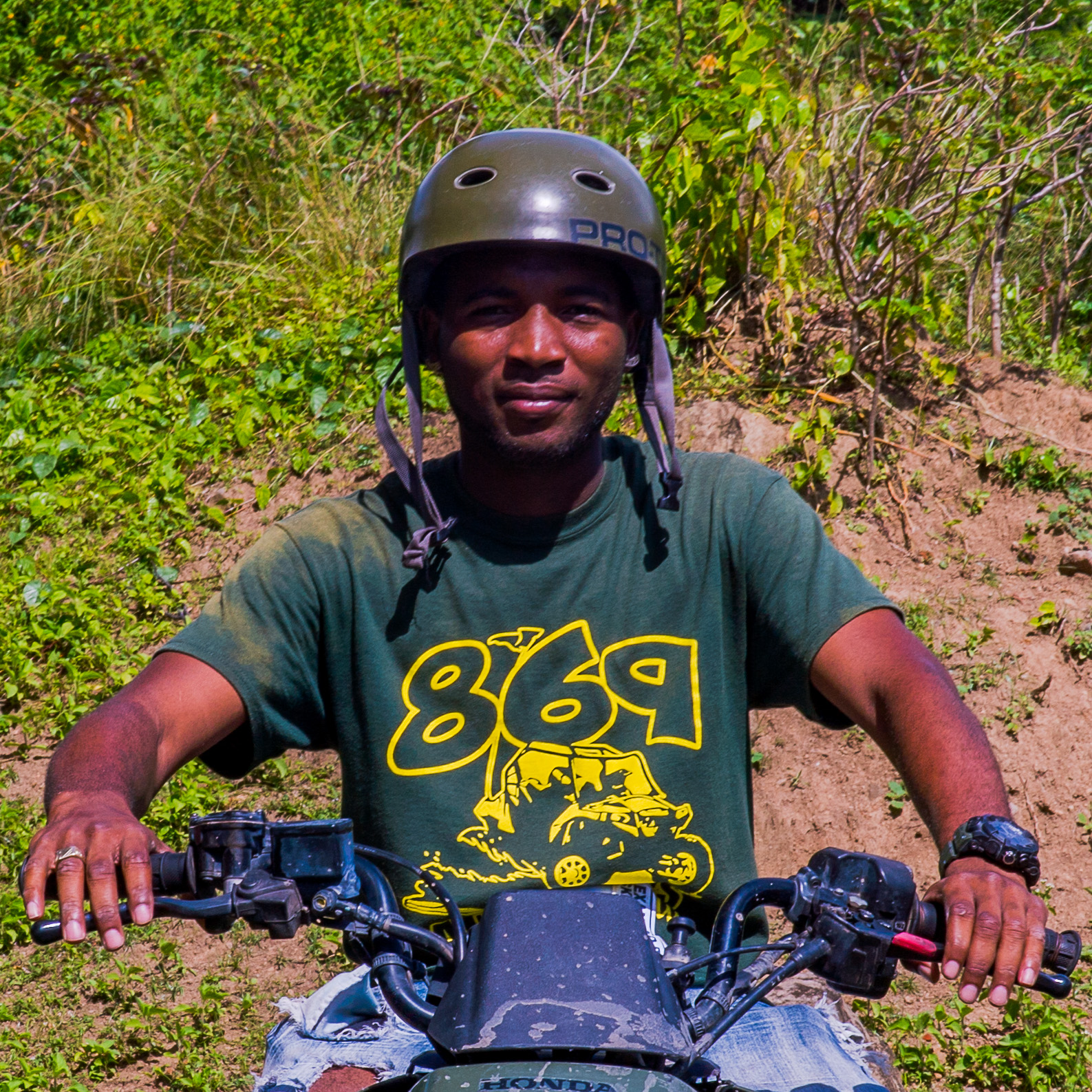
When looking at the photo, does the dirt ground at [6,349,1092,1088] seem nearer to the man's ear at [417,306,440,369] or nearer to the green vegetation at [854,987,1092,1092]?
the green vegetation at [854,987,1092,1092]

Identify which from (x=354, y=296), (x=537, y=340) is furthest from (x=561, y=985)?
(x=354, y=296)

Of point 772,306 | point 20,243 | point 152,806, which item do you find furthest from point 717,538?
point 20,243

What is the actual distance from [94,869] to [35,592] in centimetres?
452

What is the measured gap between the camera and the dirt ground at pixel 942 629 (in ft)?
16.6

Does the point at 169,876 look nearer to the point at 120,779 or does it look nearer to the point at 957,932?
the point at 120,779

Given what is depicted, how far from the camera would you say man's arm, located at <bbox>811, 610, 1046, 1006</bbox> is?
195 centimetres

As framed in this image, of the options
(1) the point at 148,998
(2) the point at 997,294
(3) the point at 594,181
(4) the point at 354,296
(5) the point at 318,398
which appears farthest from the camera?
(4) the point at 354,296

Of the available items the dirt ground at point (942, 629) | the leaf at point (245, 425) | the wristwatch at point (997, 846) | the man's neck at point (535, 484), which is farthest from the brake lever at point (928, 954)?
the leaf at point (245, 425)

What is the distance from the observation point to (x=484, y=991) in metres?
1.81

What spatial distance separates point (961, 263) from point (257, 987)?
16.7 feet

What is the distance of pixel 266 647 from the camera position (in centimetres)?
287

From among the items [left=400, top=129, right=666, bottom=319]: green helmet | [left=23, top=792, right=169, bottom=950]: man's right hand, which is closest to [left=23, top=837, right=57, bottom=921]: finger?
[left=23, top=792, right=169, bottom=950]: man's right hand

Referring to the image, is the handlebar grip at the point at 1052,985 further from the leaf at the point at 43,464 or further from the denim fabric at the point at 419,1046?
the leaf at the point at 43,464

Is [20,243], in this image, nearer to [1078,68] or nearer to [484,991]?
[1078,68]
